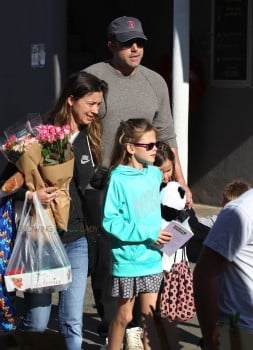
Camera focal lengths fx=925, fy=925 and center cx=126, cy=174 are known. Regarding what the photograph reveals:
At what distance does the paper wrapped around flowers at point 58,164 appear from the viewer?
4.48 meters

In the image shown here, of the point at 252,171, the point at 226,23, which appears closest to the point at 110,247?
the point at 252,171

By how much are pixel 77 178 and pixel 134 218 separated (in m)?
0.37

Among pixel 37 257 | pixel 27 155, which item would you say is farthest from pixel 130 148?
pixel 37 257

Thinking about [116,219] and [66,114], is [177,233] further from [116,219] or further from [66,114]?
[66,114]

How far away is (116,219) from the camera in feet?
15.9

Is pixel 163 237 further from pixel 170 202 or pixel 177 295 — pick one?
pixel 177 295

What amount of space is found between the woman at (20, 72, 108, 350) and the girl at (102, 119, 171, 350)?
0.14 m

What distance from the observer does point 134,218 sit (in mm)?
4852

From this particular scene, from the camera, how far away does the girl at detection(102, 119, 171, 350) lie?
4859 millimetres

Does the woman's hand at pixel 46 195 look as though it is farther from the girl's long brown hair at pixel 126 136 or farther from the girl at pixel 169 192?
the girl at pixel 169 192

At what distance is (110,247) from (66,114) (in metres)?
0.80

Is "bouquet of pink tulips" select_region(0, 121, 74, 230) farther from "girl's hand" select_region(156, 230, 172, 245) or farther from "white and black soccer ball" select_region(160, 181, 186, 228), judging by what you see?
"white and black soccer ball" select_region(160, 181, 186, 228)

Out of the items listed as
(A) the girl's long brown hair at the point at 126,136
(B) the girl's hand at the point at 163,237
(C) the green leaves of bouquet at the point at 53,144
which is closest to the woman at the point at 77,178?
(A) the girl's long brown hair at the point at 126,136

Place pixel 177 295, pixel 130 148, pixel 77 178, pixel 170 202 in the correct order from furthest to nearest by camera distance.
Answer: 1. pixel 177 295
2. pixel 170 202
3. pixel 130 148
4. pixel 77 178
